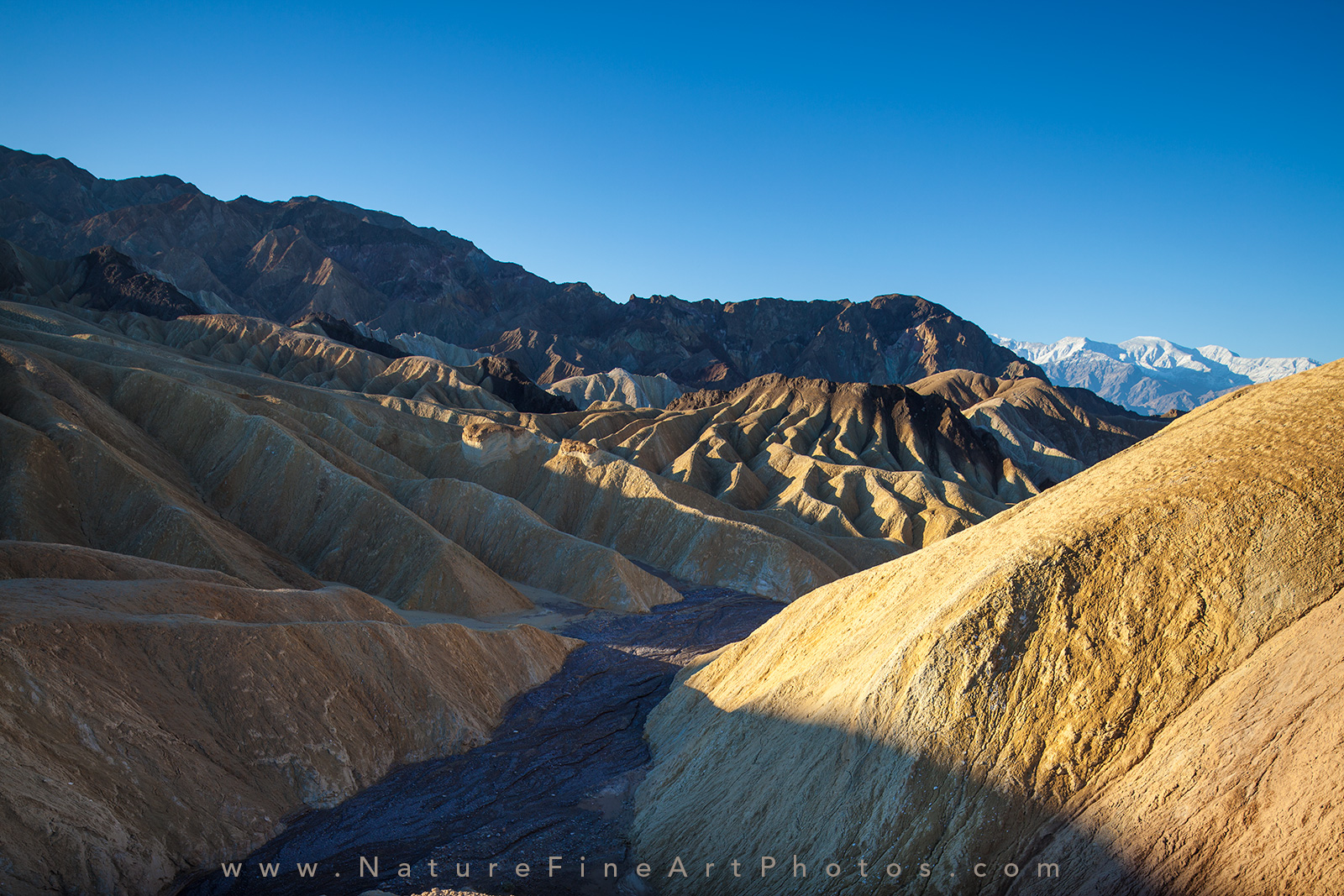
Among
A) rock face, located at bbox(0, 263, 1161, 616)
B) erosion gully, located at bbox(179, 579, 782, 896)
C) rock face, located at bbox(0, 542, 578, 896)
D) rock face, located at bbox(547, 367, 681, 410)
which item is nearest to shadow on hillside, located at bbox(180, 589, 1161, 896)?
erosion gully, located at bbox(179, 579, 782, 896)

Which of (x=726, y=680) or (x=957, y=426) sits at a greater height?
(x=957, y=426)

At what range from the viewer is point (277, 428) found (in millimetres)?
41781

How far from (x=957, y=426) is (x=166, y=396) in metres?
73.5

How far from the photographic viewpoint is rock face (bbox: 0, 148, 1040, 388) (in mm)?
148375

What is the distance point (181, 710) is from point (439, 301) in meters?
164

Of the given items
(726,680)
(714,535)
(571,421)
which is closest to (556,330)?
(571,421)

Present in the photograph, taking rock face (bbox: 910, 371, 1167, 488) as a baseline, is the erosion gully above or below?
below

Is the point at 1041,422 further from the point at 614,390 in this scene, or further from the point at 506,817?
the point at 506,817

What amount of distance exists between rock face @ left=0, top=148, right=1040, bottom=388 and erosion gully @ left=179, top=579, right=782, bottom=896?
125m

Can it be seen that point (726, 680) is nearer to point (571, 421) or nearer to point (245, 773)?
point (245, 773)

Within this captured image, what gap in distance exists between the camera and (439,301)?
559 ft

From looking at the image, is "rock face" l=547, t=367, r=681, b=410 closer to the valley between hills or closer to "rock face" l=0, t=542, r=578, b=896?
the valley between hills

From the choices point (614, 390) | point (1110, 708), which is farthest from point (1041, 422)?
point (1110, 708)

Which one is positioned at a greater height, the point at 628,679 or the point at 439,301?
the point at 439,301
